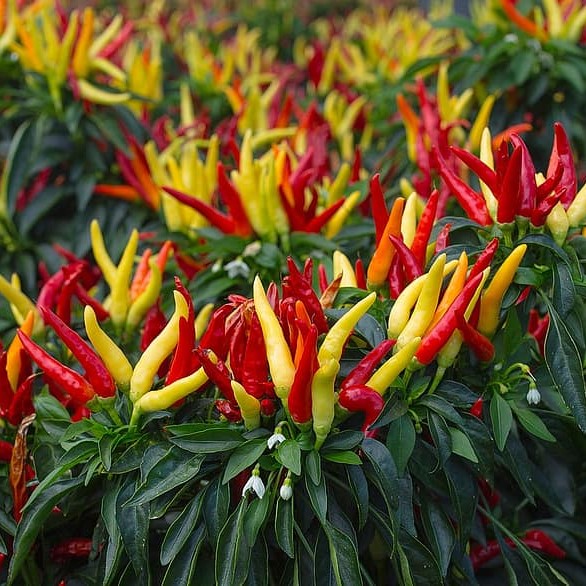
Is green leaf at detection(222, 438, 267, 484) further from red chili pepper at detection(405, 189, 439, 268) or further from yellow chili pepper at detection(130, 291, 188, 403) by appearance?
red chili pepper at detection(405, 189, 439, 268)

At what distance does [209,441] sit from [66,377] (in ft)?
0.98

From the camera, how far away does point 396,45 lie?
4293 millimetres

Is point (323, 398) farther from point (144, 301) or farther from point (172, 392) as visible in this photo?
point (144, 301)

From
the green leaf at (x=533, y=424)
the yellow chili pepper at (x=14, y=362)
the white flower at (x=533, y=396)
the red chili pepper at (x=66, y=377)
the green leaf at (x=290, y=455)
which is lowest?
the yellow chili pepper at (x=14, y=362)

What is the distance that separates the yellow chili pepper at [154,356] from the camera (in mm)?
1446

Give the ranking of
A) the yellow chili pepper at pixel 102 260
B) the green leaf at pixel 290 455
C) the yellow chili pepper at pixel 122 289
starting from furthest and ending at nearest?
the yellow chili pepper at pixel 102 260, the yellow chili pepper at pixel 122 289, the green leaf at pixel 290 455

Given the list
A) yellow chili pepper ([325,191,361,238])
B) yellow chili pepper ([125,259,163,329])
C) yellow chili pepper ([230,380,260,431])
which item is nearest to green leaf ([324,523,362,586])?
yellow chili pepper ([230,380,260,431])

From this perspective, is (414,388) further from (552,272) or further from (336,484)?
(552,272)

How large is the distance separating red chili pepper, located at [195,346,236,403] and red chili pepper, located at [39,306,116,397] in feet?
0.61

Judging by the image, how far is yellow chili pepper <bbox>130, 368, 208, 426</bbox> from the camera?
55.4 inches

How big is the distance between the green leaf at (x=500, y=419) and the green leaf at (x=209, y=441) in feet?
1.42

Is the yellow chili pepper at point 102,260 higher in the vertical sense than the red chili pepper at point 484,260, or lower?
lower

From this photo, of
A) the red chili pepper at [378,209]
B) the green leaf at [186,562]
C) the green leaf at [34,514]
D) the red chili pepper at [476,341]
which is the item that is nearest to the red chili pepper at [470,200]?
the red chili pepper at [378,209]

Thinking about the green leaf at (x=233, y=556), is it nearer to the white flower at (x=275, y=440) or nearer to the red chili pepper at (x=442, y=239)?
the white flower at (x=275, y=440)
